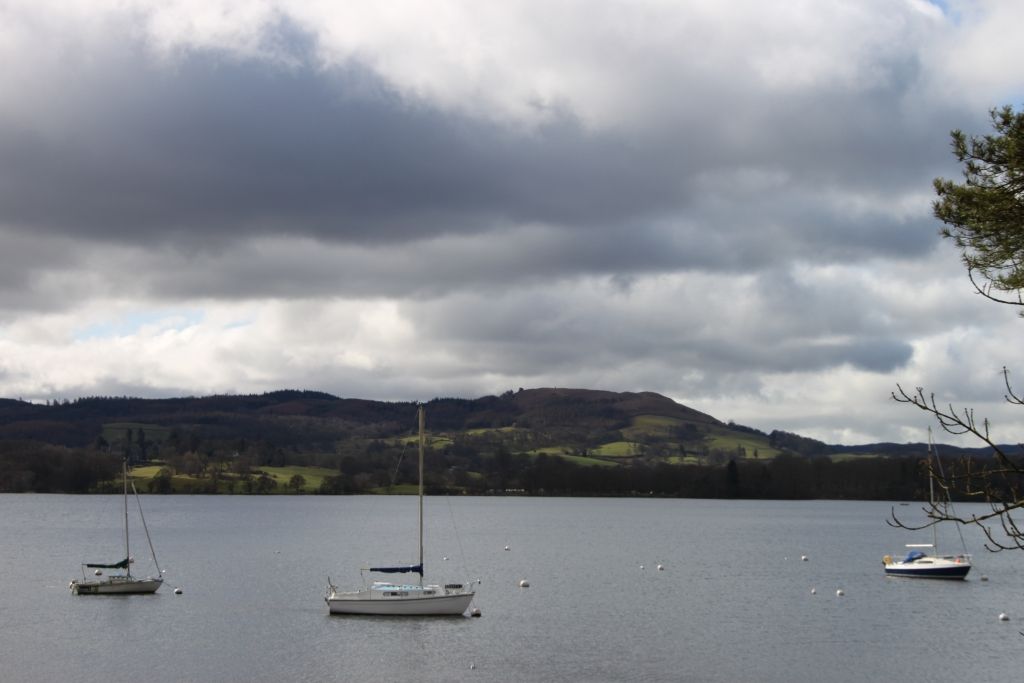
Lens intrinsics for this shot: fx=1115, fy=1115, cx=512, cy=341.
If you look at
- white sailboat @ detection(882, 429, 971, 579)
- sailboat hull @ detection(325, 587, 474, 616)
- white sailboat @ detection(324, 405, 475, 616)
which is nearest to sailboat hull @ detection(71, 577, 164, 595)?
white sailboat @ detection(324, 405, 475, 616)

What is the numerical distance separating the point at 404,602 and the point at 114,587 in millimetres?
21905

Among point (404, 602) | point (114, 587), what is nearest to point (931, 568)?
point (404, 602)

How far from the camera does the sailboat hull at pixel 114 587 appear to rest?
70.1 meters

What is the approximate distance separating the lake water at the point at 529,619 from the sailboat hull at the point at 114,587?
704mm

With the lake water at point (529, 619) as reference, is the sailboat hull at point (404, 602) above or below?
above

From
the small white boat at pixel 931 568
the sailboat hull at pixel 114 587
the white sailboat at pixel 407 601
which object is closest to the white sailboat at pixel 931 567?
the small white boat at pixel 931 568

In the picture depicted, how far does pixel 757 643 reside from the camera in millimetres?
55625

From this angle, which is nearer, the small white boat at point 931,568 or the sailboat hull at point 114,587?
the sailboat hull at point 114,587

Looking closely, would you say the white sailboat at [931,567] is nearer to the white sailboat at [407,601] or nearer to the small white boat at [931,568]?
the small white boat at [931,568]

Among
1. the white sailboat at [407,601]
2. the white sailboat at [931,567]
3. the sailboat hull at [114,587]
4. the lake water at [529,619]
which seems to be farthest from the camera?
the white sailboat at [931,567]

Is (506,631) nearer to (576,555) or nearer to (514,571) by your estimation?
(514,571)

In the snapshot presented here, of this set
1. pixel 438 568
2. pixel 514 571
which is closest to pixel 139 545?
pixel 438 568

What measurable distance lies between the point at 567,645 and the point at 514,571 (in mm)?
37654

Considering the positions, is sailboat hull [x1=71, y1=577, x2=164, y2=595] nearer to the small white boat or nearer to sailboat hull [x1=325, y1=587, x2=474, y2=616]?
sailboat hull [x1=325, y1=587, x2=474, y2=616]
